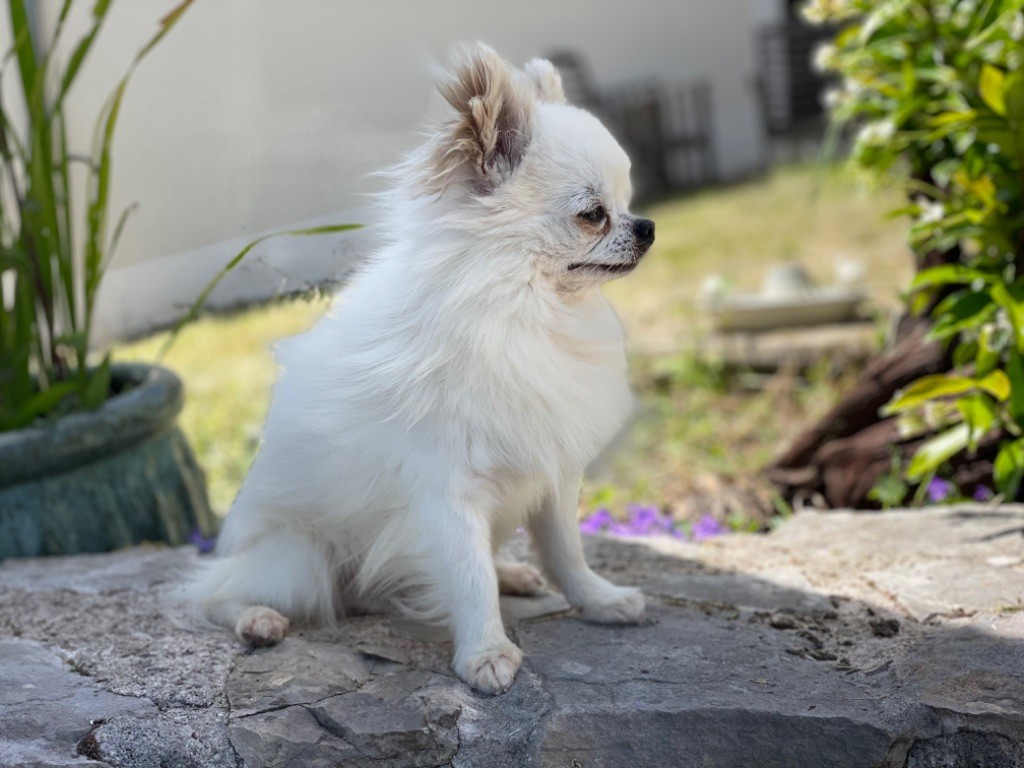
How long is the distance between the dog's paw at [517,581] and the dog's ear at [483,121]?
2.91 ft

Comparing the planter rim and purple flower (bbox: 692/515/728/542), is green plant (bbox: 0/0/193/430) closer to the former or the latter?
the planter rim

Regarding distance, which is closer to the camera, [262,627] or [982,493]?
[262,627]

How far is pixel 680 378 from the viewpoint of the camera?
16.6 ft

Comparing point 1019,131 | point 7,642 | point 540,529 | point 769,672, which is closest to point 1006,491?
point 1019,131

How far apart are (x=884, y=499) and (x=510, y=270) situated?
1.81m

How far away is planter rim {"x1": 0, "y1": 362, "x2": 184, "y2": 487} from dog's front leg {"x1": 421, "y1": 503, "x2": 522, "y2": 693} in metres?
1.30

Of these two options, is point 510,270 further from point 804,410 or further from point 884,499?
point 804,410

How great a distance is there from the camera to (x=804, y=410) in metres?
4.61

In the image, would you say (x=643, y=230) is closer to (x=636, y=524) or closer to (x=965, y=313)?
(x=965, y=313)

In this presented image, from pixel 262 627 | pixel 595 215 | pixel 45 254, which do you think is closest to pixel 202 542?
pixel 45 254

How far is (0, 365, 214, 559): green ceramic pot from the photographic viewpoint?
281 centimetres

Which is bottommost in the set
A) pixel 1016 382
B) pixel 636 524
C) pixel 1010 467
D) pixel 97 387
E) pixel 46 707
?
pixel 636 524

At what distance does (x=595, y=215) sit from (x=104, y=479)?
169 centimetres

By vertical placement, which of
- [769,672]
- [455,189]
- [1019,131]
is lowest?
[769,672]
